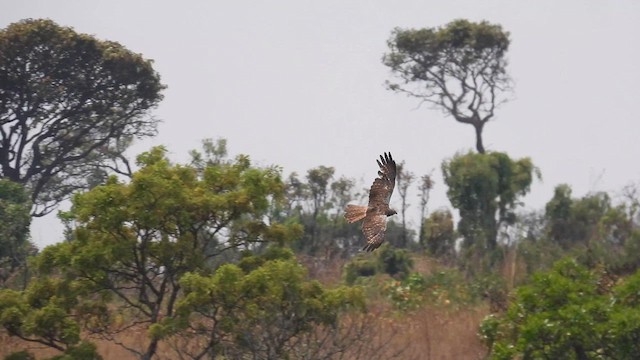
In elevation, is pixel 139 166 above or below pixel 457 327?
above

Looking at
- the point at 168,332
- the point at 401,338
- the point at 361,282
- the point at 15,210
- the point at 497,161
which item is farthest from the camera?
the point at 497,161

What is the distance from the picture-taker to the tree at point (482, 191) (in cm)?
2920

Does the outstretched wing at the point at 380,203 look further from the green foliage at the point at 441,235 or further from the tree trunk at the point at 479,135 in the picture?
the tree trunk at the point at 479,135

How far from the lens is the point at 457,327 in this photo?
750 inches

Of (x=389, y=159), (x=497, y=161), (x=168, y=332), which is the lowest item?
(x=168, y=332)

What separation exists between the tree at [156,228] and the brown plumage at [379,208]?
3521mm

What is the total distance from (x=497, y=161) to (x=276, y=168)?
15.9 m

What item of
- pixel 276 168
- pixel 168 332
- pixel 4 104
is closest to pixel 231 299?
pixel 168 332

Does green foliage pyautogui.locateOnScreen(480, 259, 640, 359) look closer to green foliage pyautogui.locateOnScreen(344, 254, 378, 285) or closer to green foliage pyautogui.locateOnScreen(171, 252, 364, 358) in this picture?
green foliage pyautogui.locateOnScreen(171, 252, 364, 358)

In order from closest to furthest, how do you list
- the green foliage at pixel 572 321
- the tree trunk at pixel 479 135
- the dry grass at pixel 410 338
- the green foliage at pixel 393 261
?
the green foliage at pixel 572 321 → the dry grass at pixel 410 338 → the green foliage at pixel 393 261 → the tree trunk at pixel 479 135

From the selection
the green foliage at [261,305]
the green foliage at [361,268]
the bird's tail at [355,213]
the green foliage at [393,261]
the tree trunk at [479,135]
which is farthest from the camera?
the tree trunk at [479,135]

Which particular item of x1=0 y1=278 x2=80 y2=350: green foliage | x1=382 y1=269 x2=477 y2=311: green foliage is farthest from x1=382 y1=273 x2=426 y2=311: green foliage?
x1=0 y1=278 x2=80 y2=350: green foliage

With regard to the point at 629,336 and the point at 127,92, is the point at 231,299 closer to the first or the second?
the point at 629,336

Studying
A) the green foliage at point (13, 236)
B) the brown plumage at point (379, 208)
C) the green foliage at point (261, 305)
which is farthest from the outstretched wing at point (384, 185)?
the green foliage at point (13, 236)
